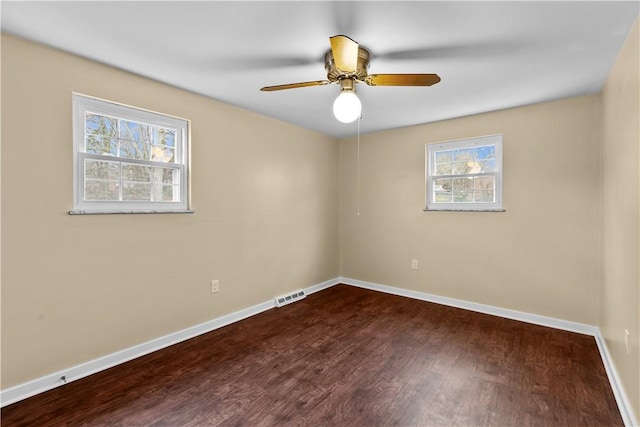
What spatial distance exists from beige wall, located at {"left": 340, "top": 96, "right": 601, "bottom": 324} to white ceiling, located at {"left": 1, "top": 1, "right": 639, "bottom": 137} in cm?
49

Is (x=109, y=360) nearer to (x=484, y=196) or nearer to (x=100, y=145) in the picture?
(x=100, y=145)

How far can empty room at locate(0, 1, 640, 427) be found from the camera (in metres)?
1.77

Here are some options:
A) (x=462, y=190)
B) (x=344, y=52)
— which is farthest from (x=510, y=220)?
(x=344, y=52)

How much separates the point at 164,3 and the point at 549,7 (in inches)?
78.9

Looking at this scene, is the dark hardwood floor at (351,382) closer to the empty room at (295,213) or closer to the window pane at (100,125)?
the empty room at (295,213)

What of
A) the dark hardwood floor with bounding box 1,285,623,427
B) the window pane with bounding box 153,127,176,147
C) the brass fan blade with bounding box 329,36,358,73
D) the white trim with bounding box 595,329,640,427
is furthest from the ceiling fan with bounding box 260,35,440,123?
the white trim with bounding box 595,329,640,427

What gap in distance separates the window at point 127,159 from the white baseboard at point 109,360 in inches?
44.1

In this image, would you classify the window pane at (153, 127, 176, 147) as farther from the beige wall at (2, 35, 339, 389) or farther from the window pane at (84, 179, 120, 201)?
the window pane at (84, 179, 120, 201)

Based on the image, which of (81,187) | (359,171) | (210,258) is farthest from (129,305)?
(359,171)

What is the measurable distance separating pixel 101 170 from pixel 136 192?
11.6 inches

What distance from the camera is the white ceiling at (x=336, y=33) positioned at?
160 cm

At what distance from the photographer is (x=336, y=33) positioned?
180 centimetres

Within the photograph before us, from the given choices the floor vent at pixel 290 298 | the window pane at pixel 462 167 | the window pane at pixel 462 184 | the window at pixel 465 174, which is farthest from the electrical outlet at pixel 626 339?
the floor vent at pixel 290 298

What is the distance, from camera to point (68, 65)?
6.88 ft
